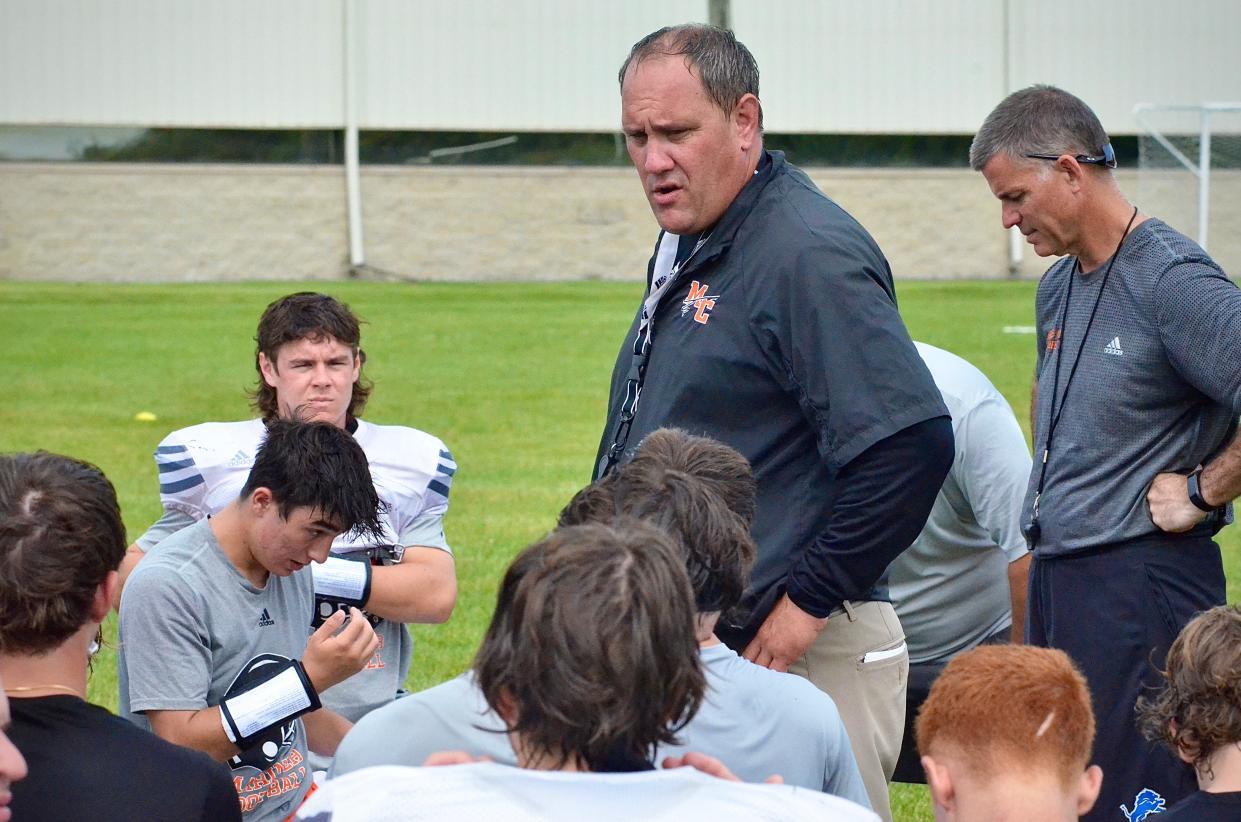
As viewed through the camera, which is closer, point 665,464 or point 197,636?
point 665,464

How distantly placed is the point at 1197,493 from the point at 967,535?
0.97 m

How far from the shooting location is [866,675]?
11.6 ft

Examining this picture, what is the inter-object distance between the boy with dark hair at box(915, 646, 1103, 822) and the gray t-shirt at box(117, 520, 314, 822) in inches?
65.6

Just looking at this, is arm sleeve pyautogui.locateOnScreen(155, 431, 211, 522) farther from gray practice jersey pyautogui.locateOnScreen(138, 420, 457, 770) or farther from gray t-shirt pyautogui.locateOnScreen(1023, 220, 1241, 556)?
gray t-shirt pyautogui.locateOnScreen(1023, 220, 1241, 556)

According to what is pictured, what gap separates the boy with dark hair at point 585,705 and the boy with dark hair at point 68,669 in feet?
1.38

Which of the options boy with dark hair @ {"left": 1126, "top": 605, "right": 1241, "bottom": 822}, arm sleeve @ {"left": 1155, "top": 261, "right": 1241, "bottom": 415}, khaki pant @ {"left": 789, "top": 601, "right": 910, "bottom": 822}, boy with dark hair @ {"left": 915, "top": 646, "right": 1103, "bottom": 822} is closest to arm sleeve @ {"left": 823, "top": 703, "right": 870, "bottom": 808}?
boy with dark hair @ {"left": 915, "top": 646, "right": 1103, "bottom": 822}

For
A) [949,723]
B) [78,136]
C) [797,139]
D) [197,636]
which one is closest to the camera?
[949,723]

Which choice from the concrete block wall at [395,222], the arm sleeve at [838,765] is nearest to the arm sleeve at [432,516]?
the arm sleeve at [838,765]

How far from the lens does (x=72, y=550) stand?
241cm

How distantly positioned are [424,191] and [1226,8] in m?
21.3

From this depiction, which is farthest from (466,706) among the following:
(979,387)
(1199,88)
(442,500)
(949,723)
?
(1199,88)

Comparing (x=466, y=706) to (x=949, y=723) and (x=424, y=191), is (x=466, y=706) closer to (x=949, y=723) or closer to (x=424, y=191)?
(x=949, y=723)

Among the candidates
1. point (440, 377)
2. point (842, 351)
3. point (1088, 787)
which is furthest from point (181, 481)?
point (440, 377)

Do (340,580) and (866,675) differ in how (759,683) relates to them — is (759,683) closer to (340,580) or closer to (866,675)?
(866,675)
